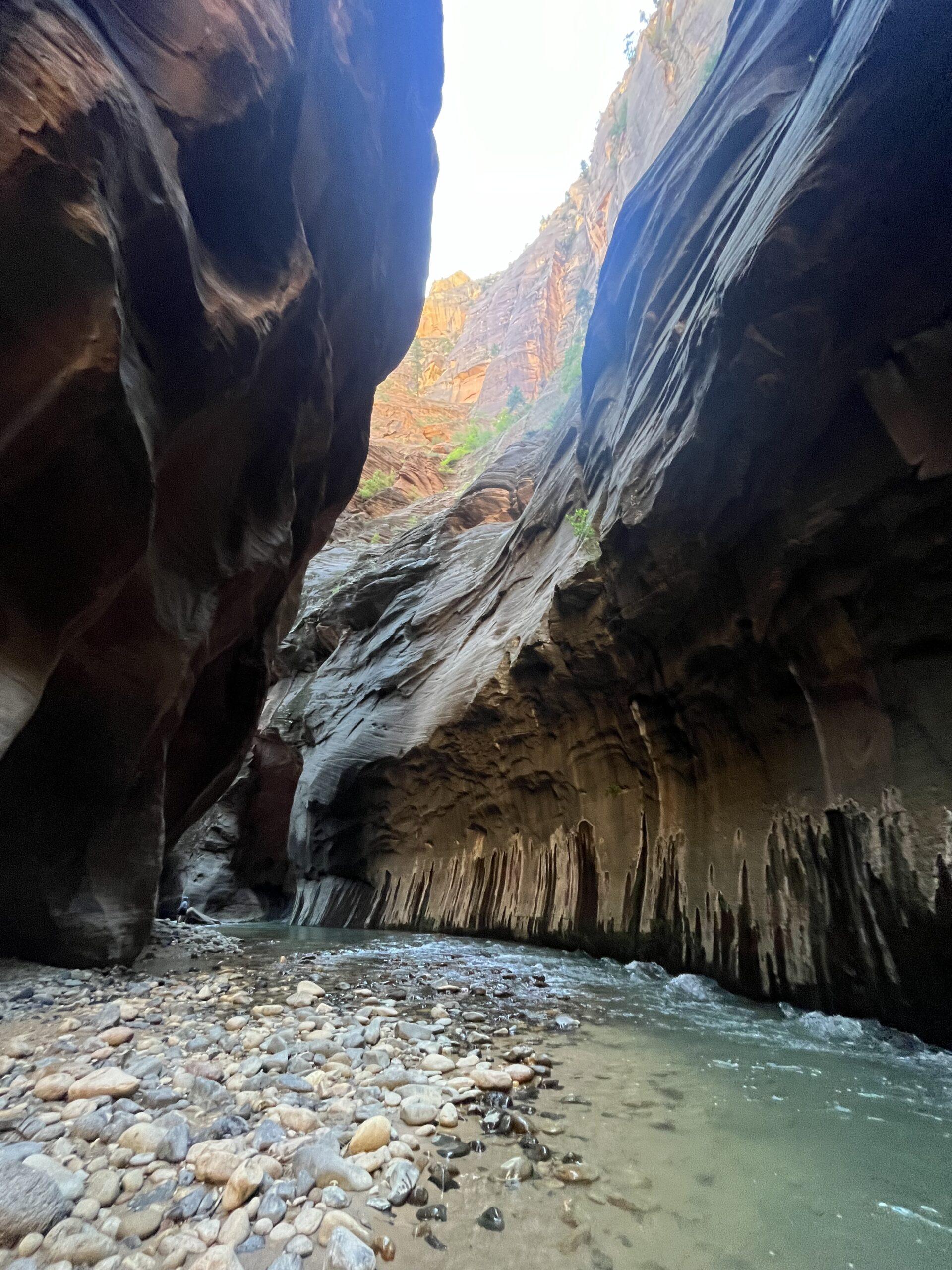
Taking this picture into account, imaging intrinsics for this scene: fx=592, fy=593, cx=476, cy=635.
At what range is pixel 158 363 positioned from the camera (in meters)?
3.92

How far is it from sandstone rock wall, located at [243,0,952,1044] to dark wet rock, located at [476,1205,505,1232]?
10.8ft

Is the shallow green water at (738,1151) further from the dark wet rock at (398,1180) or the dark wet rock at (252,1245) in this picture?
the dark wet rock at (252,1245)

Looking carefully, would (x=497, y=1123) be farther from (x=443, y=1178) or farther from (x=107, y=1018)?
(x=107, y=1018)

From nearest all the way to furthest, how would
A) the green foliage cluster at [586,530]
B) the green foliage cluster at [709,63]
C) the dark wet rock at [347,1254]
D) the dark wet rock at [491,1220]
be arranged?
1. the dark wet rock at [347,1254]
2. the dark wet rock at [491,1220]
3. the green foliage cluster at [586,530]
4. the green foliage cluster at [709,63]

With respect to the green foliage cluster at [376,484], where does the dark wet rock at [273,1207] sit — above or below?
below

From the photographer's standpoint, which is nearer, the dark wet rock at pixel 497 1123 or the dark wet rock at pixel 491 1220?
the dark wet rock at pixel 491 1220

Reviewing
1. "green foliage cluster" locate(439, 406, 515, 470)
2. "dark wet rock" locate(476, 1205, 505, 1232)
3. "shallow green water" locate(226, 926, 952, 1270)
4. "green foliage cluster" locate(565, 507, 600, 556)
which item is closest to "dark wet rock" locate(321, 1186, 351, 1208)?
"shallow green water" locate(226, 926, 952, 1270)

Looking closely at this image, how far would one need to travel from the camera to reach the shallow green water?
1.56 metres

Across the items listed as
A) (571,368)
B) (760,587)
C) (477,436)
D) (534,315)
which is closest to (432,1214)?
(760,587)

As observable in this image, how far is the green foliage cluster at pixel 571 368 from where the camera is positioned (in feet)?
63.7

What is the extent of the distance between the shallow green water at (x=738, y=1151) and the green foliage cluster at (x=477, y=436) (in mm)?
29497

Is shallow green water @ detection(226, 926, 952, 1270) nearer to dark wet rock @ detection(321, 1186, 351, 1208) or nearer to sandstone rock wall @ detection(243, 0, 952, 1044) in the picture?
dark wet rock @ detection(321, 1186, 351, 1208)

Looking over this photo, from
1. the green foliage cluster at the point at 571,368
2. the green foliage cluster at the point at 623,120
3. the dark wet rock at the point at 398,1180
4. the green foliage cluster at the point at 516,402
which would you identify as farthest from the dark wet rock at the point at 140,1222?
the green foliage cluster at the point at 516,402

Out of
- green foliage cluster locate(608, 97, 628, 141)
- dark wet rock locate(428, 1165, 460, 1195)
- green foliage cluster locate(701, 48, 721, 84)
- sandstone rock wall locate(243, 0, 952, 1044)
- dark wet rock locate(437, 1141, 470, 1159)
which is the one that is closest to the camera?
dark wet rock locate(428, 1165, 460, 1195)
